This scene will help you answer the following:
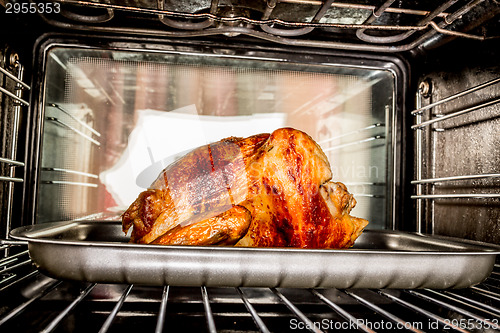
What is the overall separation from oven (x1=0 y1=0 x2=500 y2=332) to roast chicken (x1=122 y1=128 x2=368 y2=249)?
0.52 feet

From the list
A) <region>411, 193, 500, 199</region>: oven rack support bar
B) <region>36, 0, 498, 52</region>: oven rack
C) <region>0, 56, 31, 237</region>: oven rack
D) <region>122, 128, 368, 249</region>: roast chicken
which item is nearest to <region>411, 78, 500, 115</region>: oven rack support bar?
<region>36, 0, 498, 52</region>: oven rack

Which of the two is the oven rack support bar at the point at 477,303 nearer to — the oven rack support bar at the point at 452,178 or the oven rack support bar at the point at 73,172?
the oven rack support bar at the point at 452,178

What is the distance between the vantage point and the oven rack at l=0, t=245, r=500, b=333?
0.83 metres

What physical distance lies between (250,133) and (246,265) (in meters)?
0.93

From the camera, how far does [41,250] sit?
881 millimetres

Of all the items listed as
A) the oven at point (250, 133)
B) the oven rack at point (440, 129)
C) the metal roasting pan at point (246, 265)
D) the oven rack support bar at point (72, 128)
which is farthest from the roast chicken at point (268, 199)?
the oven rack support bar at point (72, 128)

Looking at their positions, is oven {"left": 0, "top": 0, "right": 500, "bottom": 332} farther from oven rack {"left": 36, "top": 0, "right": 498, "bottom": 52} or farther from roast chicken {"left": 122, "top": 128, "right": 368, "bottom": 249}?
roast chicken {"left": 122, "top": 128, "right": 368, "bottom": 249}

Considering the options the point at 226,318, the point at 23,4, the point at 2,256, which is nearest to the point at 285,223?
the point at 226,318

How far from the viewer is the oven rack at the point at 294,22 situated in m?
1.23

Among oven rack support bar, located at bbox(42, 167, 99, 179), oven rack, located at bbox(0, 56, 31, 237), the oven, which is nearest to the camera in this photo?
the oven

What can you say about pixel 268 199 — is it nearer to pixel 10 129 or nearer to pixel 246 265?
pixel 246 265

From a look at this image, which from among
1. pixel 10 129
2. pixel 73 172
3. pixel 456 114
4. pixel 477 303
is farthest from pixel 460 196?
pixel 10 129

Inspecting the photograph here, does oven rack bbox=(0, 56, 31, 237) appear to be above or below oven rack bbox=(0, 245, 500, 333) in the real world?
Result: above

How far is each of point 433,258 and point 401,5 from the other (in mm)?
819
